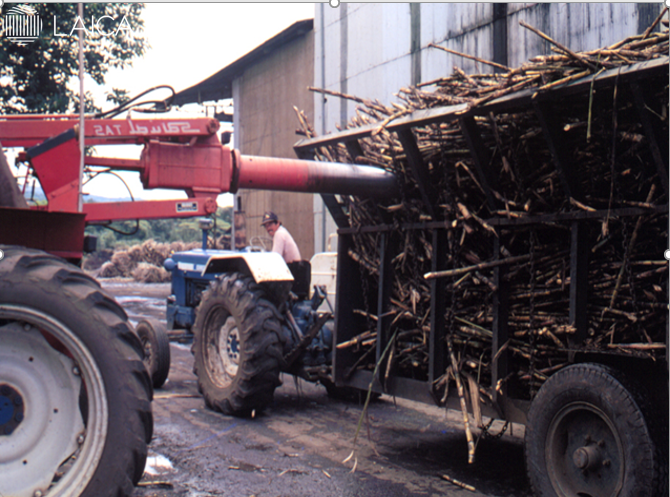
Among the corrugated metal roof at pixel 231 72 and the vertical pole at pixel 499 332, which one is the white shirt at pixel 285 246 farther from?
the corrugated metal roof at pixel 231 72

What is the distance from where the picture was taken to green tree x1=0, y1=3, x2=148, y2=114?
3.38 metres

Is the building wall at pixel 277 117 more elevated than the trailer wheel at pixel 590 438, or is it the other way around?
the building wall at pixel 277 117

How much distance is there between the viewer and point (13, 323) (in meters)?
2.79

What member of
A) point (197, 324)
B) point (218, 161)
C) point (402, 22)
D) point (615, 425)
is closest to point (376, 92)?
point (402, 22)

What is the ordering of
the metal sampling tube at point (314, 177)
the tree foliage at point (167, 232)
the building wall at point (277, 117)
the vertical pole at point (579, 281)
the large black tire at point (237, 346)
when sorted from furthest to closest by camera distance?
the tree foliage at point (167, 232)
the building wall at point (277, 117)
the large black tire at point (237, 346)
the metal sampling tube at point (314, 177)
the vertical pole at point (579, 281)

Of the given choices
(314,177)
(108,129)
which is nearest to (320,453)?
(314,177)

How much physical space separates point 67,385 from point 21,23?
66.5 inches

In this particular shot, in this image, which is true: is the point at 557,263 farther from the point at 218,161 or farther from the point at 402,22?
the point at 402,22

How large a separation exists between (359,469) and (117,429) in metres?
2.36

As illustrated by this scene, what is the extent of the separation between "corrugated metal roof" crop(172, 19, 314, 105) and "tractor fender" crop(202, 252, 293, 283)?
347 inches

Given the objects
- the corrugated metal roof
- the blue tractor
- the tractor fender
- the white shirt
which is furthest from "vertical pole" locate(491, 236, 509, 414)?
the corrugated metal roof

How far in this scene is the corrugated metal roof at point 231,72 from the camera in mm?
16572

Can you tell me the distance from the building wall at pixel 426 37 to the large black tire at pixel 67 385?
3888mm

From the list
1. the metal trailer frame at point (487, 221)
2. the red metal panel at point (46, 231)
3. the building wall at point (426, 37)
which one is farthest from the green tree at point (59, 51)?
the building wall at point (426, 37)
